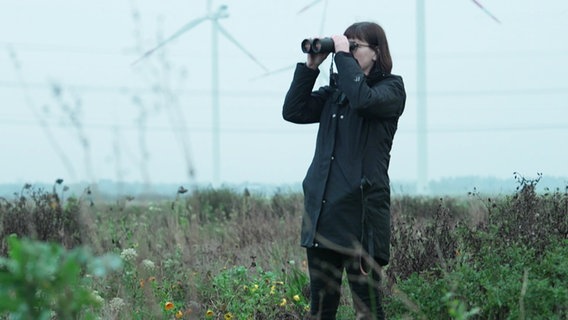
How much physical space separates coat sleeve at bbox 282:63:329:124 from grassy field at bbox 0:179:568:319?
76 centimetres

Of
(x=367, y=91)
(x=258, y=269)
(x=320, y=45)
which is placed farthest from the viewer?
(x=258, y=269)

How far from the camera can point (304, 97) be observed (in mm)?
4141

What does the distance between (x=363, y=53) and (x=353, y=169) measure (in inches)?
21.6

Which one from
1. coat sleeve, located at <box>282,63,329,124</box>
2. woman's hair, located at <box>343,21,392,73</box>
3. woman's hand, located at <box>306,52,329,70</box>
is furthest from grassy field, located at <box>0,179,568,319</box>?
woman's hair, located at <box>343,21,392,73</box>

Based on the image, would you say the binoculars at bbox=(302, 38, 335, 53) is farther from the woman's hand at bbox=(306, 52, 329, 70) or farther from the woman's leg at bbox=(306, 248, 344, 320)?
the woman's leg at bbox=(306, 248, 344, 320)

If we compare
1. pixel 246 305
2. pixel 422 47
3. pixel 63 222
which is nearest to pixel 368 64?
pixel 246 305

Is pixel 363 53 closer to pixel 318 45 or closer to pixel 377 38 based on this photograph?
pixel 377 38

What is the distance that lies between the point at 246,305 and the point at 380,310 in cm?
150

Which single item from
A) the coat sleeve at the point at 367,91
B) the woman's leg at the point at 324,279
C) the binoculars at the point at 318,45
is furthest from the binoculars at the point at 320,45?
the woman's leg at the point at 324,279

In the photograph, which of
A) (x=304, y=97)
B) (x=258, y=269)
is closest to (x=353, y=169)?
(x=304, y=97)

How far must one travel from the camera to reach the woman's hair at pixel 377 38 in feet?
13.0

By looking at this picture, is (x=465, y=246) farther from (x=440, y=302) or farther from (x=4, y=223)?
(x=4, y=223)

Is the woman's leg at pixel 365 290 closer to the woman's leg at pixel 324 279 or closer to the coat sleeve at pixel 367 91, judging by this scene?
the woman's leg at pixel 324 279

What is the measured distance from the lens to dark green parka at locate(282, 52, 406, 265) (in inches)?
149
